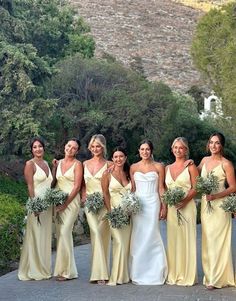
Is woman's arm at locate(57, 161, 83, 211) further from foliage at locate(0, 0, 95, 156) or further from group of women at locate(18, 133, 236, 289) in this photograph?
foliage at locate(0, 0, 95, 156)

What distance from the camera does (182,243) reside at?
31.7 ft

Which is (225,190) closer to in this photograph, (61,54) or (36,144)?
(36,144)

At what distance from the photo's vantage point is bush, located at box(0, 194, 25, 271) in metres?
11.6

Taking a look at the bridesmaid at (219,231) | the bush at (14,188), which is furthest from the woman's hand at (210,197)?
the bush at (14,188)

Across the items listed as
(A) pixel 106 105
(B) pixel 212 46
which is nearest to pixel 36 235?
(A) pixel 106 105

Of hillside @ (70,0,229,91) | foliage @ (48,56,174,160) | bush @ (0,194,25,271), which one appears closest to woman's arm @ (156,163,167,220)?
bush @ (0,194,25,271)

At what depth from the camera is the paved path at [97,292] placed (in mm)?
8891

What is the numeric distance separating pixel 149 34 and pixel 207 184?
9329 cm

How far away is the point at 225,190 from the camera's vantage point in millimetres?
9477

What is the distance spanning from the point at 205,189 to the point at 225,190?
32cm

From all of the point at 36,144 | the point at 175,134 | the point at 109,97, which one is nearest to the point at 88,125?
the point at 109,97

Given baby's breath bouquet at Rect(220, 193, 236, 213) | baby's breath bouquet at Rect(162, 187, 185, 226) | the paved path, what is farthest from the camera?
baby's breath bouquet at Rect(162, 187, 185, 226)

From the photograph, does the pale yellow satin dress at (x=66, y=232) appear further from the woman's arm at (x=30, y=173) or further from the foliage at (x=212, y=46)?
the foliage at (x=212, y=46)

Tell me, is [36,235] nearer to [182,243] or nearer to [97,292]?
[97,292]
